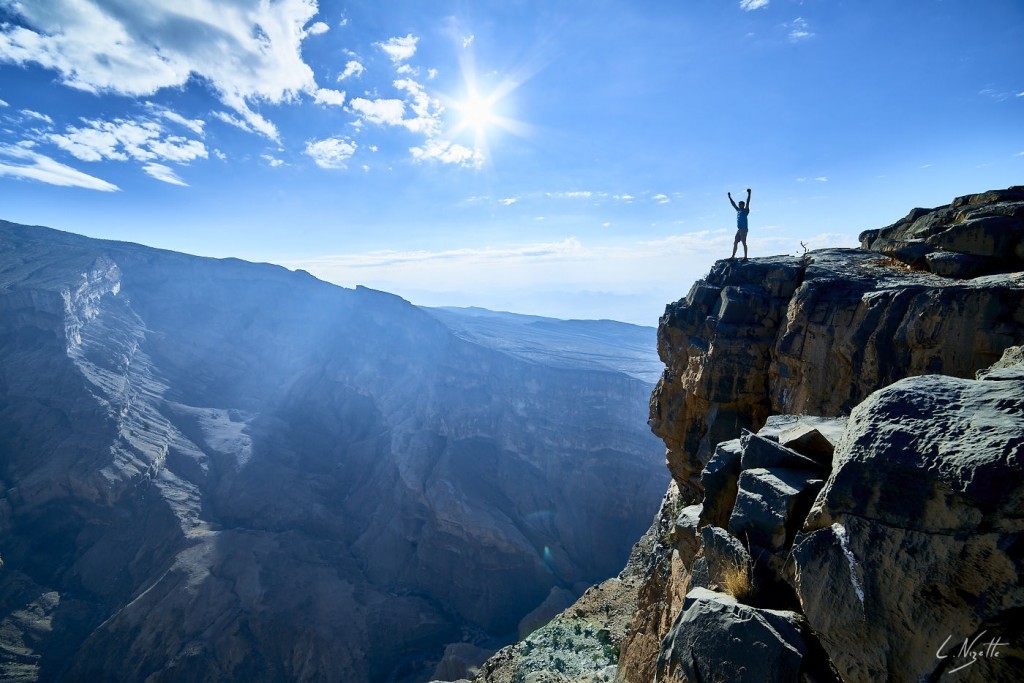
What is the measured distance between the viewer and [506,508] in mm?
69188

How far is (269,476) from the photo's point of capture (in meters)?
65.2

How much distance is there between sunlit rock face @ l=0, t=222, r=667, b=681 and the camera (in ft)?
152

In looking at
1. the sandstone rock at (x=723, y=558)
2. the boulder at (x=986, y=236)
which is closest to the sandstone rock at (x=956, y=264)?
the boulder at (x=986, y=236)

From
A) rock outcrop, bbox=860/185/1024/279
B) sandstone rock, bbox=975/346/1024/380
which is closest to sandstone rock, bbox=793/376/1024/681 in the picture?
sandstone rock, bbox=975/346/1024/380

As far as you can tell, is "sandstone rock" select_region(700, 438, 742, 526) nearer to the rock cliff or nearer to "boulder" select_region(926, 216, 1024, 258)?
the rock cliff

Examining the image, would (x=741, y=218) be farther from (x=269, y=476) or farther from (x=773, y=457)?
(x=269, y=476)

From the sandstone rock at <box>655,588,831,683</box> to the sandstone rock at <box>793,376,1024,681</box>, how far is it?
1.20ft

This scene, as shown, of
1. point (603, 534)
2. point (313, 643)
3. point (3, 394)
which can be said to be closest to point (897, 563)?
point (313, 643)

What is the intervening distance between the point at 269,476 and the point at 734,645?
233 ft

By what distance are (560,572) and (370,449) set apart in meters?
35.9

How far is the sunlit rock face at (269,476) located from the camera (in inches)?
1825

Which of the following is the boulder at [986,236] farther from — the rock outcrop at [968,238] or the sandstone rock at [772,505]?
the sandstone rock at [772,505]

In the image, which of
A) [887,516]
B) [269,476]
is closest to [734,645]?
[887,516]

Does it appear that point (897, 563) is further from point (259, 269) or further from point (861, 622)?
point (259, 269)
